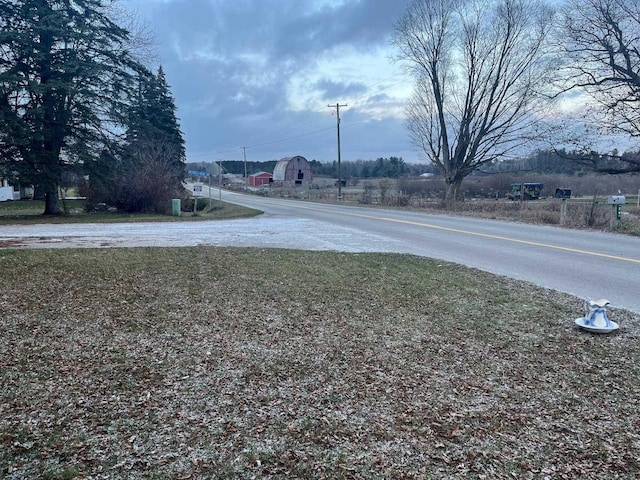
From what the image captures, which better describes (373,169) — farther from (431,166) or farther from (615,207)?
(615,207)

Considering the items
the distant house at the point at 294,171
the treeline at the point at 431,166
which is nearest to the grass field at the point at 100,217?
the treeline at the point at 431,166

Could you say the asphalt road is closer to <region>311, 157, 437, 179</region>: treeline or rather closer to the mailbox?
the mailbox

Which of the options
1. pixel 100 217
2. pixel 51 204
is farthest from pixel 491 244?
pixel 51 204

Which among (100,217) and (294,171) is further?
(294,171)

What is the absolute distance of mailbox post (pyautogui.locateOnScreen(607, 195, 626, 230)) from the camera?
12945 millimetres

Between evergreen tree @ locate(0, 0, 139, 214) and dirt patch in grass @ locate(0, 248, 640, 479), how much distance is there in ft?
50.1

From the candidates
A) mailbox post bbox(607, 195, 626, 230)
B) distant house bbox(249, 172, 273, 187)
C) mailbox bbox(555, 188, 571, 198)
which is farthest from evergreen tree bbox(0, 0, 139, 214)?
distant house bbox(249, 172, 273, 187)

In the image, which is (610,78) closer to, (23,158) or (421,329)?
(421,329)

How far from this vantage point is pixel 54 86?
17.5m

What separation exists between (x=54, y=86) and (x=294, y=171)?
70.2 meters

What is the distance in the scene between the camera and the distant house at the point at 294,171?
85625mm

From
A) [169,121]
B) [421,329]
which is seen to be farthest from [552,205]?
[169,121]

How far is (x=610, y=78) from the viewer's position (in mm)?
16703

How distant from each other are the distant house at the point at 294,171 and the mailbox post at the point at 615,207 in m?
72.6
